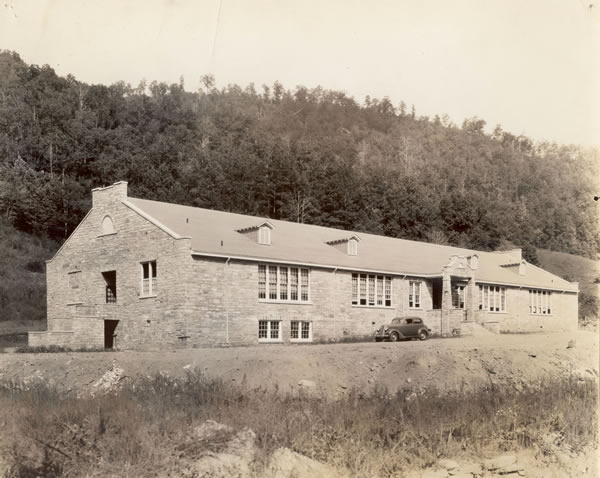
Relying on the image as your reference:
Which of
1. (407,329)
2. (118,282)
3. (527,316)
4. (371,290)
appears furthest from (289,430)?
(527,316)

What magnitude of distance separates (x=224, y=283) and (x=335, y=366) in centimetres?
1038

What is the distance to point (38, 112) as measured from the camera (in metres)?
78.0

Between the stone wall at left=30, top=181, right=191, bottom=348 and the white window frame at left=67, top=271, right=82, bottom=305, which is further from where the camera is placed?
the white window frame at left=67, top=271, right=82, bottom=305

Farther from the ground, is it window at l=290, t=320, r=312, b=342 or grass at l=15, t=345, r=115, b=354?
window at l=290, t=320, r=312, b=342

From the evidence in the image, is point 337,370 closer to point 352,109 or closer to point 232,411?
point 232,411

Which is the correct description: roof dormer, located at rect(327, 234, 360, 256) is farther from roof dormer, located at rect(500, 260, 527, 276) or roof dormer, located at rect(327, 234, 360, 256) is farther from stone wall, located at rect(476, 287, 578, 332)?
roof dormer, located at rect(500, 260, 527, 276)

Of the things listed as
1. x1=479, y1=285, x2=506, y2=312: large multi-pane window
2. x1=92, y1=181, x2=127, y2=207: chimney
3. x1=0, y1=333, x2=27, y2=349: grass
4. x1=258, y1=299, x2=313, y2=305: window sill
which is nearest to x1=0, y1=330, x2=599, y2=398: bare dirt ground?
x1=258, y1=299, x2=313, y2=305: window sill

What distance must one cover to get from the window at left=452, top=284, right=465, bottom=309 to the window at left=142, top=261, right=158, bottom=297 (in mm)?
20801

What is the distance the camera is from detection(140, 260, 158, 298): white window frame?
33.2 meters

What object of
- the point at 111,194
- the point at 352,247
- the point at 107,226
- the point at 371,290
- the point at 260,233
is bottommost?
the point at 371,290

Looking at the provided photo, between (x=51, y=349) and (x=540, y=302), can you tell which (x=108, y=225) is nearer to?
(x=51, y=349)

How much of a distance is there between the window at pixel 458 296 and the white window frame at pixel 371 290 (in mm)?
6641

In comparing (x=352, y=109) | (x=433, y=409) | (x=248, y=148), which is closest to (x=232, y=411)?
(x=433, y=409)

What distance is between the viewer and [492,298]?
48.0 metres
